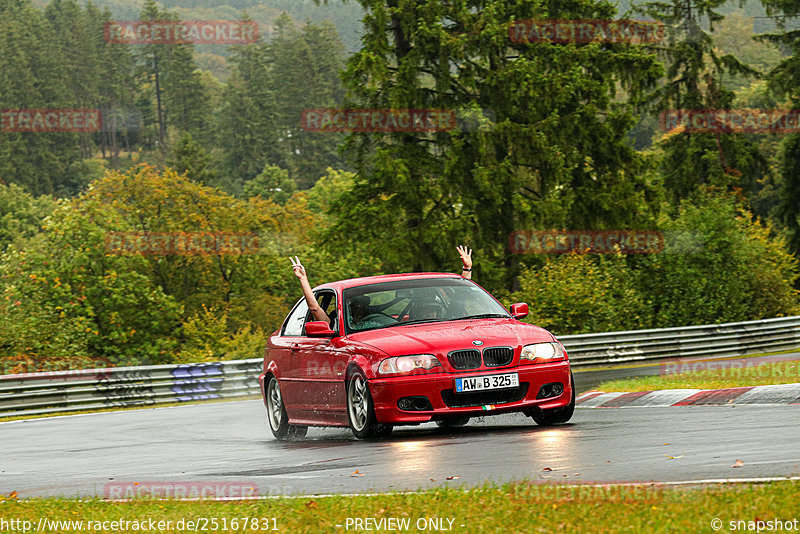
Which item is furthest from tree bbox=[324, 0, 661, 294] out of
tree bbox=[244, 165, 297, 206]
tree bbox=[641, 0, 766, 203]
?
tree bbox=[244, 165, 297, 206]

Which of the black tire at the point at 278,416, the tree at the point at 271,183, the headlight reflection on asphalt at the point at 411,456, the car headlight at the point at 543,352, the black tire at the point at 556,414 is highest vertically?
the car headlight at the point at 543,352

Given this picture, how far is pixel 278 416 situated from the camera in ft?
46.4

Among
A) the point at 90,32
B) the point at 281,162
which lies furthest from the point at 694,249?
the point at 90,32

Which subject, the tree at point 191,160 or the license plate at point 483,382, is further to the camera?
the tree at point 191,160

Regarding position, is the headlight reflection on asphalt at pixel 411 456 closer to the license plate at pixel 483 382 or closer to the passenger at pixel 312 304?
the license plate at pixel 483 382

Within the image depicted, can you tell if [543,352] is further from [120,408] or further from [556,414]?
[120,408]

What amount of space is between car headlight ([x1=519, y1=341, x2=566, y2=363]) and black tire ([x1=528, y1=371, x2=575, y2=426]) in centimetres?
25

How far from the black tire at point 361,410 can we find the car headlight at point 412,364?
0.34m

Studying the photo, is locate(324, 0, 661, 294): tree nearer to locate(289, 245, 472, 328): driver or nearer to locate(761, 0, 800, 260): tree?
locate(761, 0, 800, 260): tree

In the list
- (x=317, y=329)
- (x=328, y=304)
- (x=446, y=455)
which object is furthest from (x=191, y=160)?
(x=446, y=455)

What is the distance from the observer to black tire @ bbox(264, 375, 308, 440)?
548 inches

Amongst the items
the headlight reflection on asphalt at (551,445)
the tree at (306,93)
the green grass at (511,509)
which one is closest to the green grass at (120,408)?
the headlight reflection on asphalt at (551,445)

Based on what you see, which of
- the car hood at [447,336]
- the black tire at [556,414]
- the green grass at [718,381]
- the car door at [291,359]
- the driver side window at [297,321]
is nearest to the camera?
the car hood at [447,336]

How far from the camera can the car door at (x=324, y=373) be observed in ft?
40.3
